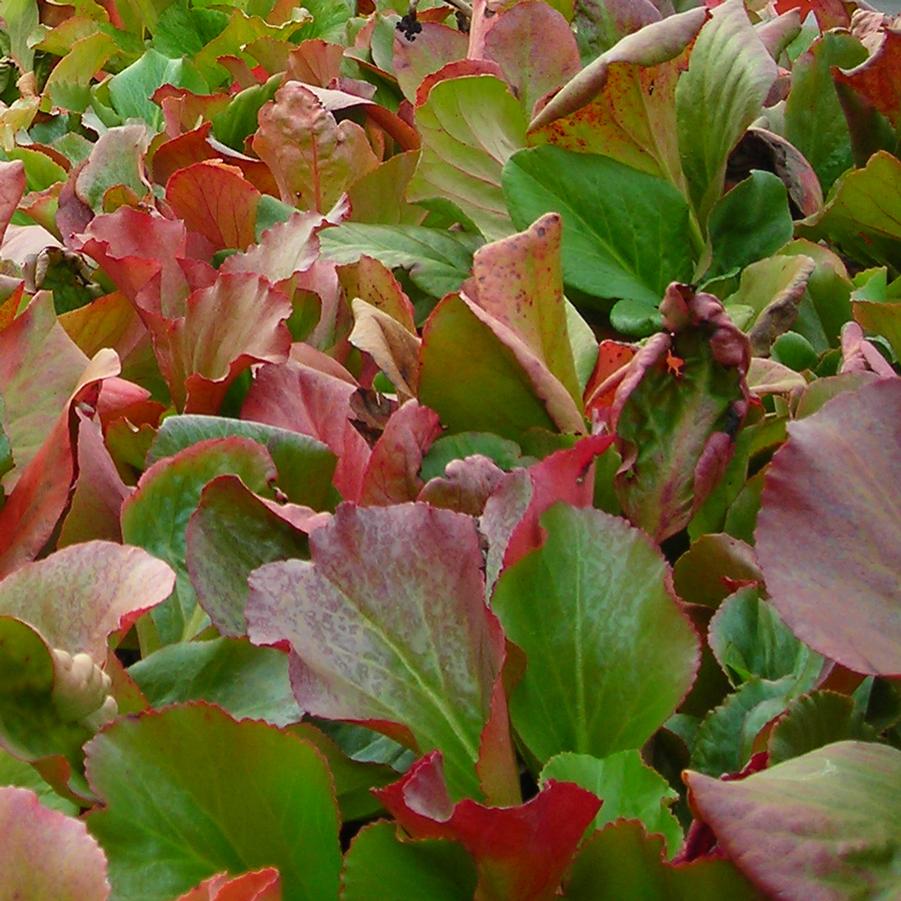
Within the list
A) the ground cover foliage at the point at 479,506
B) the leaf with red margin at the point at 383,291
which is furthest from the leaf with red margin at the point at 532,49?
the leaf with red margin at the point at 383,291

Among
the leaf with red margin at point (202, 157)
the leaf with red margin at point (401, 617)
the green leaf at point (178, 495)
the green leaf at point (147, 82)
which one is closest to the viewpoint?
the leaf with red margin at point (401, 617)

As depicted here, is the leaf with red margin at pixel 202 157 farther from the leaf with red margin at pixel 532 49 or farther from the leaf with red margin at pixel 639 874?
the leaf with red margin at pixel 639 874

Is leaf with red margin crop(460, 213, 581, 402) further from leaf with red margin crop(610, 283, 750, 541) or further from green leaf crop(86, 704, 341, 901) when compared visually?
green leaf crop(86, 704, 341, 901)

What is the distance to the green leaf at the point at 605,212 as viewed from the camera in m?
0.89

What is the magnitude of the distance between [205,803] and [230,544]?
14cm

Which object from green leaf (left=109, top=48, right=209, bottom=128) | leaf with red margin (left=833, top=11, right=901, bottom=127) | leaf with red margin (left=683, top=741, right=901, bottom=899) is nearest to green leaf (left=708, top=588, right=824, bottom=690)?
leaf with red margin (left=683, top=741, right=901, bottom=899)

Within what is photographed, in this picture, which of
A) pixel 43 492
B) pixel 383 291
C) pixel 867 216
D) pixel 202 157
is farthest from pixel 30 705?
pixel 202 157

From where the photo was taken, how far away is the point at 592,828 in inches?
17.9

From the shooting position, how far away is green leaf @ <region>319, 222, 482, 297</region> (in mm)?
925

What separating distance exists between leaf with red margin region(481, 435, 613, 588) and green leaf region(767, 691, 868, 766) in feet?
0.38

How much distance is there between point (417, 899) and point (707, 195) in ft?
2.02

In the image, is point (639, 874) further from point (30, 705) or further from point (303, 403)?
point (303, 403)

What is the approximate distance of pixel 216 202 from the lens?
983 mm

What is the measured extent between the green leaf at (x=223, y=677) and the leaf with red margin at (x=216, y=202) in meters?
0.49
